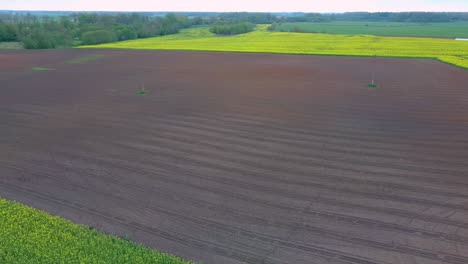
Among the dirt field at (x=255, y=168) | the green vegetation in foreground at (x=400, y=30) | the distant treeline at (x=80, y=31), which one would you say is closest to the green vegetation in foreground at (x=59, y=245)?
the dirt field at (x=255, y=168)

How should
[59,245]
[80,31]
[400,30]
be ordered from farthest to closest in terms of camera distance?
1. [400,30]
2. [80,31]
3. [59,245]

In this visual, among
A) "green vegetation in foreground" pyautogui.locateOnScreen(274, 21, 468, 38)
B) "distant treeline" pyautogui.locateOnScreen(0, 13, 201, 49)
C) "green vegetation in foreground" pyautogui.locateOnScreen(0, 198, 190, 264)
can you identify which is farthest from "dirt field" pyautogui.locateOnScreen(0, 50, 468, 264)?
"green vegetation in foreground" pyautogui.locateOnScreen(274, 21, 468, 38)

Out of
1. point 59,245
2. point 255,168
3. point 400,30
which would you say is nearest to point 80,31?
point 255,168

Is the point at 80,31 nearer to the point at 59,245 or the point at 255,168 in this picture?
the point at 255,168

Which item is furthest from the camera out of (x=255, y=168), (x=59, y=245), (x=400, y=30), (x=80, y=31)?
(x=400, y=30)

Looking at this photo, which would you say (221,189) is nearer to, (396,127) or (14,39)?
(396,127)

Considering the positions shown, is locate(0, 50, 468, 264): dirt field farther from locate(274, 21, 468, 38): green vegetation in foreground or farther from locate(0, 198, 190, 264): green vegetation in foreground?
locate(274, 21, 468, 38): green vegetation in foreground

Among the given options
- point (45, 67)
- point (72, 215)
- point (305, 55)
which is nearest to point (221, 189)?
point (72, 215)
